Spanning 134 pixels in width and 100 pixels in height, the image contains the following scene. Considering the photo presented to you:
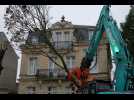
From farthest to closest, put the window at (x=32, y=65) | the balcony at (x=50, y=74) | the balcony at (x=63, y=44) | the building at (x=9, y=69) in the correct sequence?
the building at (x=9, y=69) → the window at (x=32, y=65) → the balcony at (x=63, y=44) → the balcony at (x=50, y=74)

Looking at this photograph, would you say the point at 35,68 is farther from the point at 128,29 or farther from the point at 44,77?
the point at 128,29

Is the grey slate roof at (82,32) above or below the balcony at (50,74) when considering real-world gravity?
above

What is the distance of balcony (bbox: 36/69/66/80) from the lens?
49.3 ft

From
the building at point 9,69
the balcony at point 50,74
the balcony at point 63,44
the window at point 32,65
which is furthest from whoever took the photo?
the building at point 9,69

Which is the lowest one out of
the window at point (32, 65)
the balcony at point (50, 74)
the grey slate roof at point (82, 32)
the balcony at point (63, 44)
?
the balcony at point (50, 74)

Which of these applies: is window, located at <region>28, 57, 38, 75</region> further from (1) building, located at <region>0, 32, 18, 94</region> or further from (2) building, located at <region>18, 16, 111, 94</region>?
(1) building, located at <region>0, 32, 18, 94</region>

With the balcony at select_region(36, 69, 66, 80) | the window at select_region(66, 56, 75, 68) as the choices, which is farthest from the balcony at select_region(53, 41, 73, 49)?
→ the balcony at select_region(36, 69, 66, 80)

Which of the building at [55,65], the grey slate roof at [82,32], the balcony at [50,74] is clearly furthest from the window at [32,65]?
the grey slate roof at [82,32]

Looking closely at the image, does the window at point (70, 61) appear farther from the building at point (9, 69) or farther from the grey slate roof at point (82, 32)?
the building at point (9, 69)

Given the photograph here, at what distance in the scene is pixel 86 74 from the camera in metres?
6.30

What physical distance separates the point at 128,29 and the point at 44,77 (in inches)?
225

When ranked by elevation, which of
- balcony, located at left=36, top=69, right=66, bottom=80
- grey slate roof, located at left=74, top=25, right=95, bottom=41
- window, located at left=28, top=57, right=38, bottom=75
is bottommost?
balcony, located at left=36, top=69, right=66, bottom=80

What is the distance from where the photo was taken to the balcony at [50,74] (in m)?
15.0

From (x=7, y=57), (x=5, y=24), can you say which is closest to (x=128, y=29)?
(x=5, y=24)
